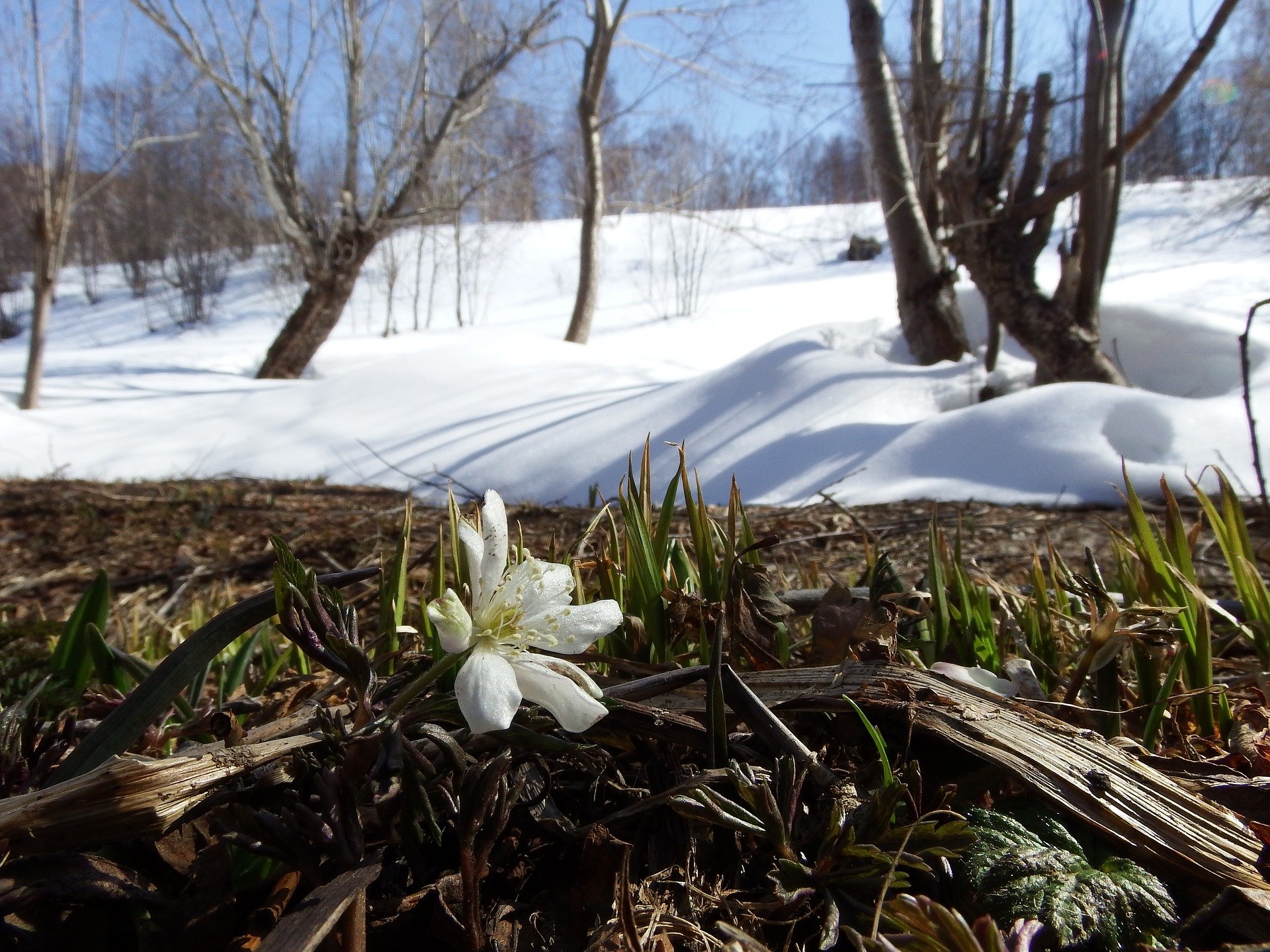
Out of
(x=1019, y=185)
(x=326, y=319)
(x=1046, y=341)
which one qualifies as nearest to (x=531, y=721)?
(x=1046, y=341)

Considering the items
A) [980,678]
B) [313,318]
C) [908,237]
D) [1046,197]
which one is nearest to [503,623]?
[980,678]

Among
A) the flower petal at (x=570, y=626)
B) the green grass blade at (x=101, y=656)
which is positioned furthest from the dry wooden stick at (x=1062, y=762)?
the green grass blade at (x=101, y=656)

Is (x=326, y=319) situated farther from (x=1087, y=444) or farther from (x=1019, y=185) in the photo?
(x=1087, y=444)

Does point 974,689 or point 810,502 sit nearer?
point 974,689

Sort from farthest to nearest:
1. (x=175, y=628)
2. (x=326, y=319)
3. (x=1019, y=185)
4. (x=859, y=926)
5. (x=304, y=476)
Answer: (x=326, y=319) → (x=1019, y=185) → (x=304, y=476) → (x=175, y=628) → (x=859, y=926)

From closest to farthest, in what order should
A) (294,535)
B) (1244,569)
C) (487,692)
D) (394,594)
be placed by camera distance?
1. (487,692)
2. (394,594)
3. (1244,569)
4. (294,535)

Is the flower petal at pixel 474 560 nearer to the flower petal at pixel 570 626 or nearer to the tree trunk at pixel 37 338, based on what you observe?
the flower petal at pixel 570 626

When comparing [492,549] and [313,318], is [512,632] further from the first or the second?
[313,318]
